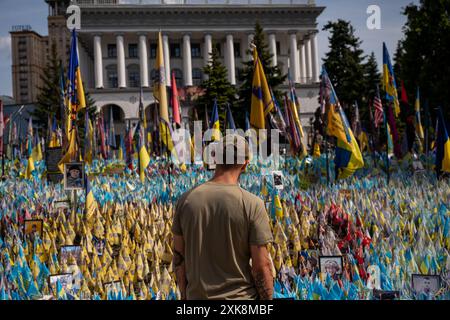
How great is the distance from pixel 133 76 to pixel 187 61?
23.8 ft

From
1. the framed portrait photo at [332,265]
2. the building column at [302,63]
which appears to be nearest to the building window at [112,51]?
the building column at [302,63]

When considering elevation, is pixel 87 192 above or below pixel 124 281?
above

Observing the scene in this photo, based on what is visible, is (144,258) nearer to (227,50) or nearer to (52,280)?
(52,280)

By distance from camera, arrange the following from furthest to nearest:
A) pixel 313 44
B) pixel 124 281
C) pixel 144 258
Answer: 1. pixel 313 44
2. pixel 144 258
3. pixel 124 281

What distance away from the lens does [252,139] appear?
719 inches

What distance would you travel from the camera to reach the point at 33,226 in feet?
27.5

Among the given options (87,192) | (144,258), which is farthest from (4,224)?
(144,258)

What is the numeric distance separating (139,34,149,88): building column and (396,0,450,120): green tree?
32.5 metres

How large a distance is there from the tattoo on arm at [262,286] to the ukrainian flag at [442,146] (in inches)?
373

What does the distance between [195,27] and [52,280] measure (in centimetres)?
5188

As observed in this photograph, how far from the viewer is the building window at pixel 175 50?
6000cm

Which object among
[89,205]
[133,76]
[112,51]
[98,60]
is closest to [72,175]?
[89,205]

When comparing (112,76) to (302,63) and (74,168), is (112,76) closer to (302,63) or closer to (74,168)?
(302,63)
